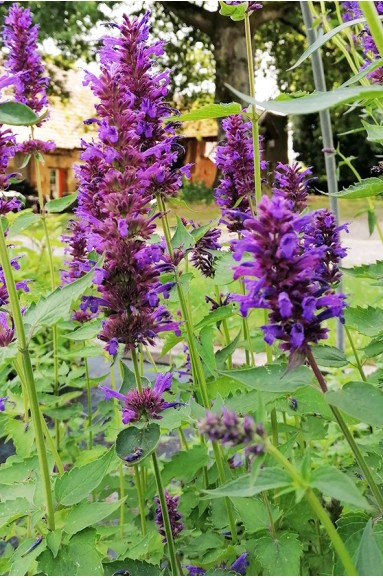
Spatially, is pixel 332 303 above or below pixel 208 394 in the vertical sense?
above

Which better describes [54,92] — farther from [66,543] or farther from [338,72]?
[66,543]

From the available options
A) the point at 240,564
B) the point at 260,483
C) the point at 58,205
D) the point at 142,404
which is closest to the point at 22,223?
the point at 58,205

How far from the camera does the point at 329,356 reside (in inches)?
39.1

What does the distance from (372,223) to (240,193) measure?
578 mm

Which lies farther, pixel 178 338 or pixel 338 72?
pixel 338 72

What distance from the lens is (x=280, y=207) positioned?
2.73ft

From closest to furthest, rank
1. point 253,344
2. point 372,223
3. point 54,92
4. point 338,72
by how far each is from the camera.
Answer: point 253,344, point 372,223, point 54,92, point 338,72

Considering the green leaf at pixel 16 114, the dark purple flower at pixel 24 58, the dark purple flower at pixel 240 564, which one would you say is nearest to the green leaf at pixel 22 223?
the dark purple flower at pixel 24 58

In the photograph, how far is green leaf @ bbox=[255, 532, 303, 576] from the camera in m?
1.17

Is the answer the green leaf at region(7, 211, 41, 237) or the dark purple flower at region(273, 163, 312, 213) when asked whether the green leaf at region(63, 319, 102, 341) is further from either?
the green leaf at region(7, 211, 41, 237)

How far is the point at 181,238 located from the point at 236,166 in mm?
296

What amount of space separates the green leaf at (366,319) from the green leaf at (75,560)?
2.36ft

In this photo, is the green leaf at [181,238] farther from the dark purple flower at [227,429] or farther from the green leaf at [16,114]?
the dark purple flower at [227,429]

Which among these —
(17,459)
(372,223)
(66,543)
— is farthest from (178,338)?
(372,223)
